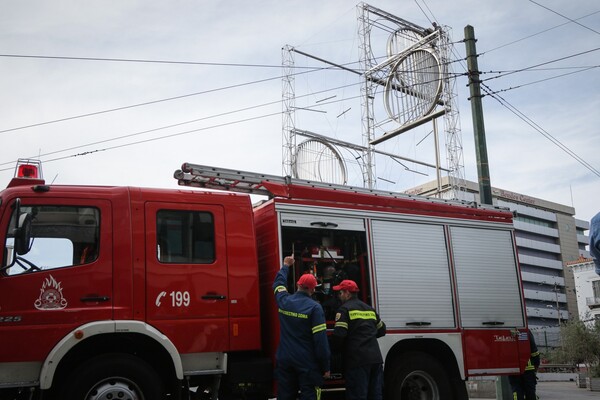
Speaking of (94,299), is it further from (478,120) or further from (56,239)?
(478,120)

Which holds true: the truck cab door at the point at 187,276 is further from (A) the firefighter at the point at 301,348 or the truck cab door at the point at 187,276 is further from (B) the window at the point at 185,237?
(A) the firefighter at the point at 301,348

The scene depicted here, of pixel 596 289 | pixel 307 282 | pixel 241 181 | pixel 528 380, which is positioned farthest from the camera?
pixel 596 289

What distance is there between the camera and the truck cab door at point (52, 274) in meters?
6.02

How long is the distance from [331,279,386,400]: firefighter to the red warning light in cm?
380

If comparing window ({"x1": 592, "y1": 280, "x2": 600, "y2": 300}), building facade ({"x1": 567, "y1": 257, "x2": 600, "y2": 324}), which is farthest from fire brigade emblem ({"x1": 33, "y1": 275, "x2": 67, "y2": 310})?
window ({"x1": 592, "y1": 280, "x2": 600, "y2": 300})

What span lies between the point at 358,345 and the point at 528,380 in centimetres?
413

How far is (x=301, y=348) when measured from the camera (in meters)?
6.61

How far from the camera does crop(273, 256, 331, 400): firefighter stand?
21.5 ft

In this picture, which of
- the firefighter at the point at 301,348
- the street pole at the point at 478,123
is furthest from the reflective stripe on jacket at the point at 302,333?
the street pole at the point at 478,123

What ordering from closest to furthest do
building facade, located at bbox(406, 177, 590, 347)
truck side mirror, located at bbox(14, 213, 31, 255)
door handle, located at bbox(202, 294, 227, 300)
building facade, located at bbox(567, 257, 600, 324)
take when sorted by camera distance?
truck side mirror, located at bbox(14, 213, 31, 255) → door handle, located at bbox(202, 294, 227, 300) → building facade, located at bbox(567, 257, 600, 324) → building facade, located at bbox(406, 177, 590, 347)

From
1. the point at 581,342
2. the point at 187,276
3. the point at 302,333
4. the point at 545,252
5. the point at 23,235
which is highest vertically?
the point at 545,252

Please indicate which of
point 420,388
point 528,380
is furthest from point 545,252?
point 420,388

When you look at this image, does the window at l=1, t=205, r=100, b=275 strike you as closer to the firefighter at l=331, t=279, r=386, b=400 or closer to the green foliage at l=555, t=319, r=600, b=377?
the firefighter at l=331, t=279, r=386, b=400

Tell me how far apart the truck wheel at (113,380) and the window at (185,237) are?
3.80 ft
